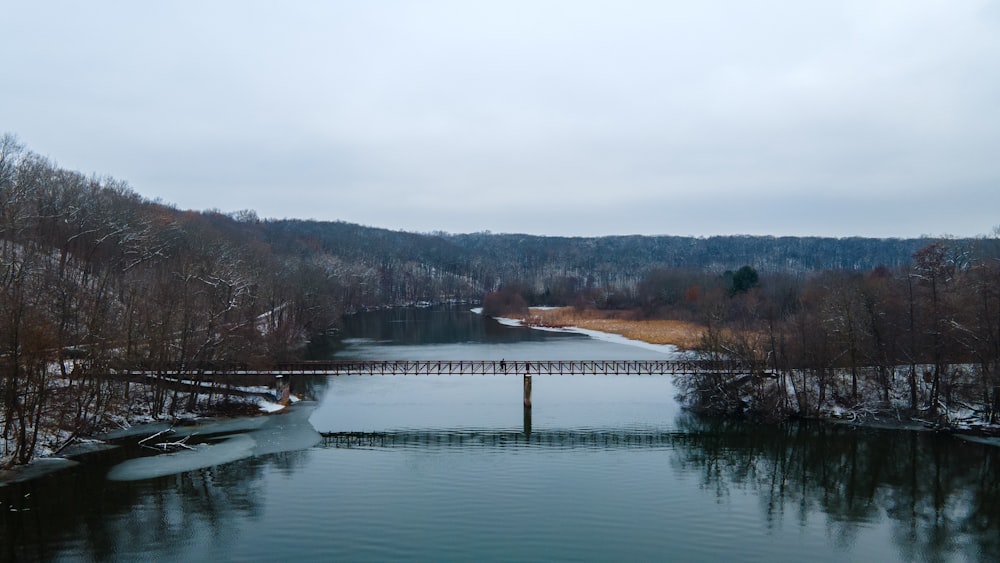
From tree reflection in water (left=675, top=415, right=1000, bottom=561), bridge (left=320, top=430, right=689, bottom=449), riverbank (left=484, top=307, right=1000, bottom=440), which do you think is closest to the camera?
tree reflection in water (left=675, top=415, right=1000, bottom=561)

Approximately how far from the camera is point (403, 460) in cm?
3288

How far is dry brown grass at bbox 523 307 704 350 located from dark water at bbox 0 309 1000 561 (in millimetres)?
30822

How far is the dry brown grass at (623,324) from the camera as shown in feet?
271

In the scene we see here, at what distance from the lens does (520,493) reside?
2775 centimetres

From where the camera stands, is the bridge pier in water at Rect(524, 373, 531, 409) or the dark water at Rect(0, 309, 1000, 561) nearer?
the dark water at Rect(0, 309, 1000, 561)

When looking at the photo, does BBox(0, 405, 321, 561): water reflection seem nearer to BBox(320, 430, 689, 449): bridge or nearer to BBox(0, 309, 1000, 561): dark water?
BBox(0, 309, 1000, 561): dark water

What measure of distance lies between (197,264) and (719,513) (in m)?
47.4

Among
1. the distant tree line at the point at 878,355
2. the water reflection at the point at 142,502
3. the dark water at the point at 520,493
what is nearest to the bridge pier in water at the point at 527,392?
the dark water at the point at 520,493

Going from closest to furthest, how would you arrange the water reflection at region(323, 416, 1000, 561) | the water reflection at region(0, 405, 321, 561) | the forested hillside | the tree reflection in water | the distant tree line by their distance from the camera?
the water reflection at region(0, 405, 321, 561)
the tree reflection in water
the water reflection at region(323, 416, 1000, 561)
the forested hillside
the distant tree line

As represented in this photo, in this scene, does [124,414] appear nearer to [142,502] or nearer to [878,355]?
[142,502]

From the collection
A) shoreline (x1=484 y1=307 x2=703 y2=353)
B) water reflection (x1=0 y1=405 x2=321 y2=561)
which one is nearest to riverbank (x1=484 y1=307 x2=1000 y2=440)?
shoreline (x1=484 y1=307 x2=703 y2=353)

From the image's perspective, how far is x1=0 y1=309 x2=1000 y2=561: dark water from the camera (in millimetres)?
22297

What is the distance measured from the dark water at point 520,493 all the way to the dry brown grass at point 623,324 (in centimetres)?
3082

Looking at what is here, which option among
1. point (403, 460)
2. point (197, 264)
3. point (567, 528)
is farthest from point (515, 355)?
point (567, 528)
